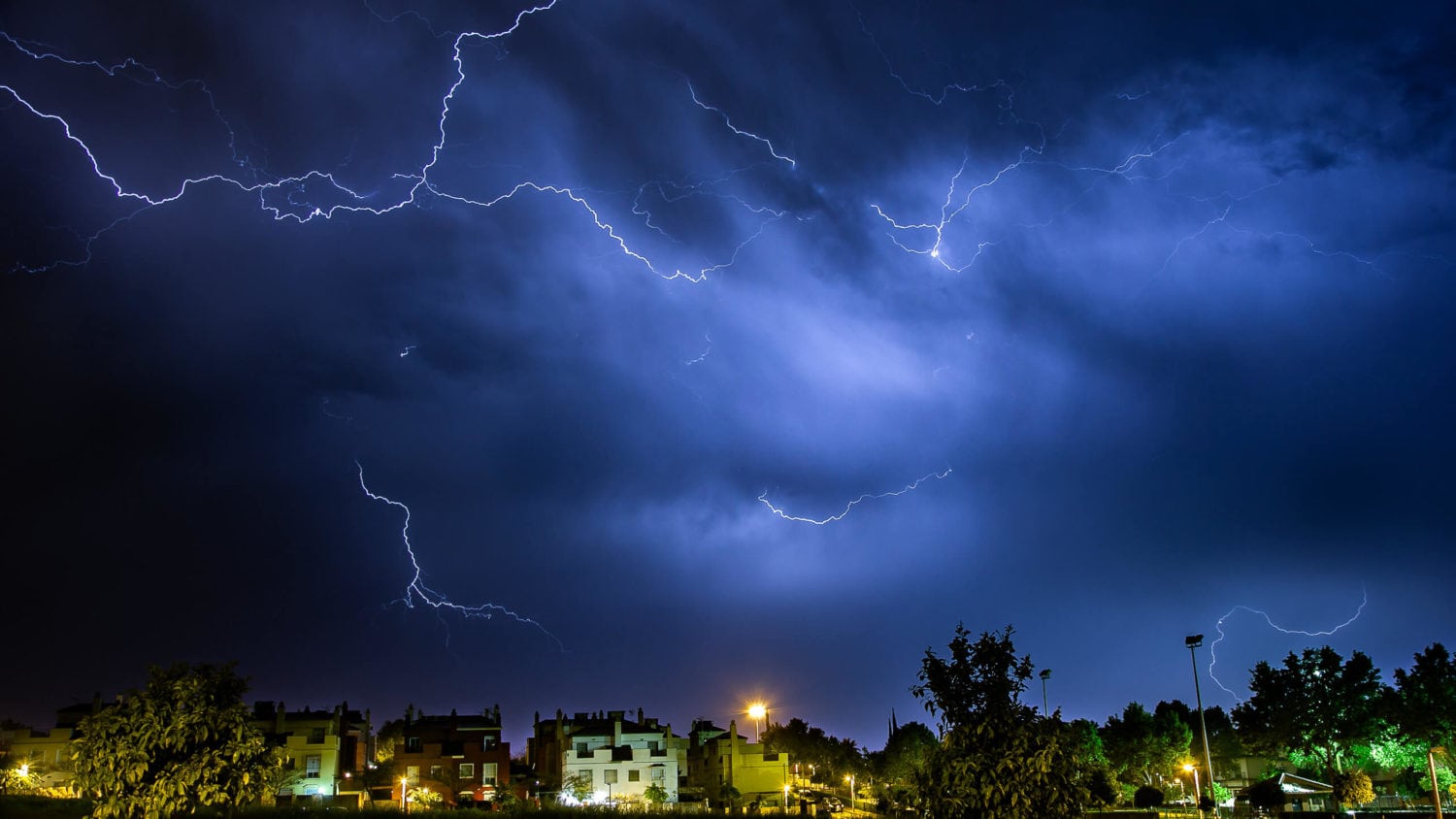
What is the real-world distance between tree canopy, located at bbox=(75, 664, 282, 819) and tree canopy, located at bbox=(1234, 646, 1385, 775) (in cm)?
6352

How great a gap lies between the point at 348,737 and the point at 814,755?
49.9m

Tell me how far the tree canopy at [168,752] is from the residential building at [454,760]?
158 ft

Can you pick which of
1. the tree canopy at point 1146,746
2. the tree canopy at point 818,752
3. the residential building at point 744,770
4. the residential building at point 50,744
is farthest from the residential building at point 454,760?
the tree canopy at point 1146,746

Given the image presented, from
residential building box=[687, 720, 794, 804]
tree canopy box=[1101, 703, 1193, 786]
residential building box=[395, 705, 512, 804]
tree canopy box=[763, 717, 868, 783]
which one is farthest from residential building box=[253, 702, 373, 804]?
tree canopy box=[1101, 703, 1193, 786]

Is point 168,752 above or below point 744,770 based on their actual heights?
above

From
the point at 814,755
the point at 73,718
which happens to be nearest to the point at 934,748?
the point at 73,718

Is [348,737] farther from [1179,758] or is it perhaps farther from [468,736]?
[1179,758]

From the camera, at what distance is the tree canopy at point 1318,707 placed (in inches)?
2359

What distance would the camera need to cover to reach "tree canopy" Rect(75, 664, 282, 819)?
17.1m

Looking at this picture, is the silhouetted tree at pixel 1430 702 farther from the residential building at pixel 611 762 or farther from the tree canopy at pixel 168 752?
the tree canopy at pixel 168 752

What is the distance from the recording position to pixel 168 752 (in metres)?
17.6

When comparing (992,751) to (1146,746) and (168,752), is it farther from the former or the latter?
(1146,746)

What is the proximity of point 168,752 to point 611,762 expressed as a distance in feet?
173

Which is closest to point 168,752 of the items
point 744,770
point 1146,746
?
point 744,770
